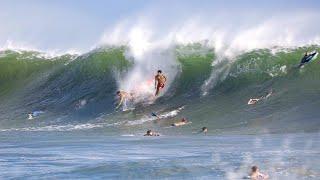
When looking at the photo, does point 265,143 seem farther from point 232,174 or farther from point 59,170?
point 59,170

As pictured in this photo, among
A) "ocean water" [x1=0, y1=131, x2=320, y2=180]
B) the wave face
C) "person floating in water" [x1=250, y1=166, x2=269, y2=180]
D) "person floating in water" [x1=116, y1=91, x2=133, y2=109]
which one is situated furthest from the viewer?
"person floating in water" [x1=116, y1=91, x2=133, y2=109]

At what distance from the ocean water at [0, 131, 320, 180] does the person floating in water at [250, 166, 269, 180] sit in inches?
6.5

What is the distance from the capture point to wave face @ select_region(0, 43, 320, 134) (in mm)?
25109

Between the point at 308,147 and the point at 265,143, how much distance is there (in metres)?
1.74

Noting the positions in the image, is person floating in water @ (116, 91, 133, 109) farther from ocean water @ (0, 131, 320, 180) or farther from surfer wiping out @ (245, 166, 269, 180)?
surfer wiping out @ (245, 166, 269, 180)

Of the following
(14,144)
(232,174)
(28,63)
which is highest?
(28,63)

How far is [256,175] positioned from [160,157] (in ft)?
11.3

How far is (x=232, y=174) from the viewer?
12.9 m

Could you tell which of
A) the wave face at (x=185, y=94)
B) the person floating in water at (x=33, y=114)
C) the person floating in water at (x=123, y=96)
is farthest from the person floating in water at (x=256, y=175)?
the person floating in water at (x=33, y=114)

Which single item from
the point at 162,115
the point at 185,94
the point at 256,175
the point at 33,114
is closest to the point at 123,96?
the point at 185,94

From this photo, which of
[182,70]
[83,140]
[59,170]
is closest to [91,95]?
[182,70]

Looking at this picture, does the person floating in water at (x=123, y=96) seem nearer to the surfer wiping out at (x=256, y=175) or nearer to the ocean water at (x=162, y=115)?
the ocean water at (x=162, y=115)

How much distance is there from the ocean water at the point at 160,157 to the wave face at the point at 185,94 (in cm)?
328

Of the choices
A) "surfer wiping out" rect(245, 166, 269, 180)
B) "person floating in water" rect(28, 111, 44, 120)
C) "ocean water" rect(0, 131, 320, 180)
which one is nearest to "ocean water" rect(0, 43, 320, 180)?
"ocean water" rect(0, 131, 320, 180)
